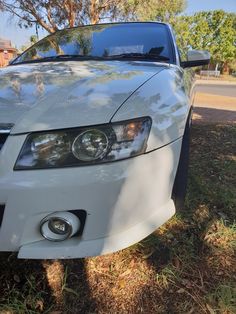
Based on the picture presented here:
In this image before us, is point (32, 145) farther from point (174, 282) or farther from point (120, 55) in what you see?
point (120, 55)

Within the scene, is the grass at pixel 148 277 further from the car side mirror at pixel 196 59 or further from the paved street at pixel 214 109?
the paved street at pixel 214 109

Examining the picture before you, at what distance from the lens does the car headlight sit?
1530 millimetres

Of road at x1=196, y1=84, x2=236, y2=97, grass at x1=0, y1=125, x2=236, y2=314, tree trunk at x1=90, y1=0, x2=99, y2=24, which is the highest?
tree trunk at x1=90, y1=0, x2=99, y2=24

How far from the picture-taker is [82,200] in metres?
1.52

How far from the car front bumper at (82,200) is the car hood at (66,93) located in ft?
0.52

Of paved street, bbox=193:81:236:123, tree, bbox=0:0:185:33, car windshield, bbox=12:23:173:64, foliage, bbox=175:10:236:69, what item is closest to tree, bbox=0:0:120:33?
tree, bbox=0:0:185:33

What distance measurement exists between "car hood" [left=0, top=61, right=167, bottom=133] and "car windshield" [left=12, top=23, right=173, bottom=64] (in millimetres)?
459

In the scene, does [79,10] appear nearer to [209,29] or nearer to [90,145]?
[90,145]

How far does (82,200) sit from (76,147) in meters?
0.25

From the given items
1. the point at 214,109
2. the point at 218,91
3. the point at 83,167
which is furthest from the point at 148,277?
the point at 218,91

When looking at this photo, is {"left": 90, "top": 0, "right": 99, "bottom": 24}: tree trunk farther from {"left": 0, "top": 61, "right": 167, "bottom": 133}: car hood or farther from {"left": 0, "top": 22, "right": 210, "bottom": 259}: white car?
{"left": 0, "top": 22, "right": 210, "bottom": 259}: white car

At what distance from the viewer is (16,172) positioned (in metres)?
1.50

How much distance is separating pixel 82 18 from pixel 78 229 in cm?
1431

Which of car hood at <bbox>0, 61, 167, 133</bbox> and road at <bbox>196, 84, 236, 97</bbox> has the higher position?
car hood at <bbox>0, 61, 167, 133</bbox>
